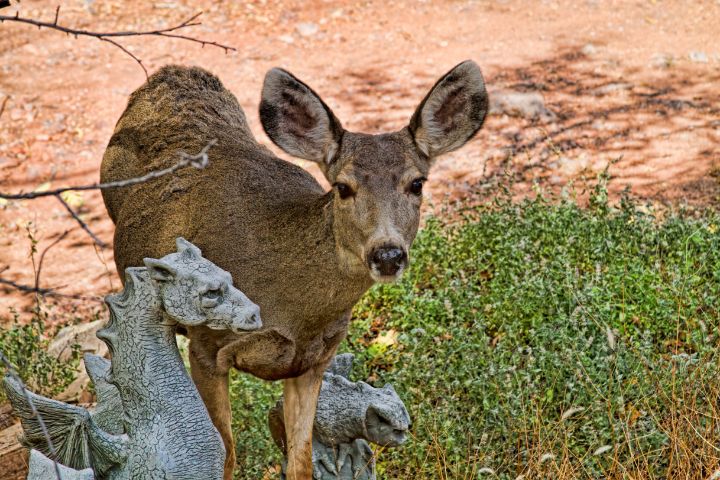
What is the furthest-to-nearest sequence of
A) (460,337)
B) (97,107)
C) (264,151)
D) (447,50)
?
(447,50) < (97,107) < (460,337) < (264,151)

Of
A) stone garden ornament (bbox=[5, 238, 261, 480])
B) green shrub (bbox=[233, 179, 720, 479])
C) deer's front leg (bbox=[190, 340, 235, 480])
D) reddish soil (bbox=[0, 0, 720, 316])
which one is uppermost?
stone garden ornament (bbox=[5, 238, 261, 480])

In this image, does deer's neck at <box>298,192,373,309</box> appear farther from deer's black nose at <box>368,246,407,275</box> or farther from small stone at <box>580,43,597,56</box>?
small stone at <box>580,43,597,56</box>

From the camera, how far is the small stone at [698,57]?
11.0 meters

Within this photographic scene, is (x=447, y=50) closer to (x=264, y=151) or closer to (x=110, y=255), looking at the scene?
(x=110, y=255)

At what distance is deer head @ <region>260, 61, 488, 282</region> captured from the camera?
13.8 feet

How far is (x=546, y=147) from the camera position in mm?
9406

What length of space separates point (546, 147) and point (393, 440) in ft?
17.7

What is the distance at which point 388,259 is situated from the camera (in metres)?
4.02

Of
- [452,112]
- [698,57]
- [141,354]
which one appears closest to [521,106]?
[698,57]

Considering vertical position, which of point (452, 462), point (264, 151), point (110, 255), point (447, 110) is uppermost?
point (447, 110)

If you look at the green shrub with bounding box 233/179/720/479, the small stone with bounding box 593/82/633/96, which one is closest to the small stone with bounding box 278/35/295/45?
the small stone with bounding box 593/82/633/96

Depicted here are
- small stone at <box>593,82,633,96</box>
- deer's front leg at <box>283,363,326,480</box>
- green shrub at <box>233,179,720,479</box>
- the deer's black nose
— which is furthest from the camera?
small stone at <box>593,82,633,96</box>

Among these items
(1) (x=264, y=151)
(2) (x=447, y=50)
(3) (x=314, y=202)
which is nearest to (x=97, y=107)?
(2) (x=447, y=50)

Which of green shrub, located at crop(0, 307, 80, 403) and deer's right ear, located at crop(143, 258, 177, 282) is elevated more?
deer's right ear, located at crop(143, 258, 177, 282)
